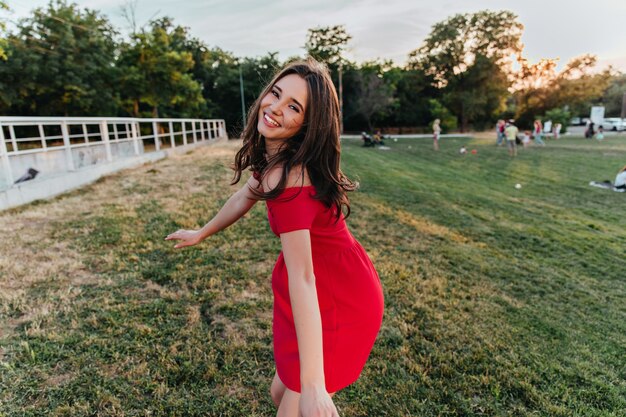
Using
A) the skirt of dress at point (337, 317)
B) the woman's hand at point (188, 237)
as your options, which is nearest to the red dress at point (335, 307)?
the skirt of dress at point (337, 317)

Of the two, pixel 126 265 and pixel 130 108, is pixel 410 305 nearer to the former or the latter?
pixel 126 265

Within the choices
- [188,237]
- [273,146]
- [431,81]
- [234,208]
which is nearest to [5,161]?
[188,237]

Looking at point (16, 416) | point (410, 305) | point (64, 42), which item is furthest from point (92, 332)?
point (64, 42)

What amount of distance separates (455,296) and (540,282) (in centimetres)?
128

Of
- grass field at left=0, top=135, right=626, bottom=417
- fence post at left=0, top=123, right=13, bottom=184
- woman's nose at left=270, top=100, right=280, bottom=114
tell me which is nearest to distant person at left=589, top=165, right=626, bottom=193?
grass field at left=0, top=135, right=626, bottom=417

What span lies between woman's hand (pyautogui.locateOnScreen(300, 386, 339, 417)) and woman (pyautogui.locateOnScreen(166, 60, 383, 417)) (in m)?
0.05

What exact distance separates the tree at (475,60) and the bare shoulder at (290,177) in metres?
41.9

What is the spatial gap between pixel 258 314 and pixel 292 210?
7.40ft

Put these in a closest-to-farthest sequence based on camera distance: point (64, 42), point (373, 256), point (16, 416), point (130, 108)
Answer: point (16, 416)
point (373, 256)
point (64, 42)
point (130, 108)

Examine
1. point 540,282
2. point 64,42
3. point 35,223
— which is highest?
point 64,42

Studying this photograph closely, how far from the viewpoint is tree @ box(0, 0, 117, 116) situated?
20.6 metres

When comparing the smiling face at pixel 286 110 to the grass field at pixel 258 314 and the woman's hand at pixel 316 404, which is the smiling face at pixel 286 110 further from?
the grass field at pixel 258 314

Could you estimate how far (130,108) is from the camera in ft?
89.7

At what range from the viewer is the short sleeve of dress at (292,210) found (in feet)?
3.61
